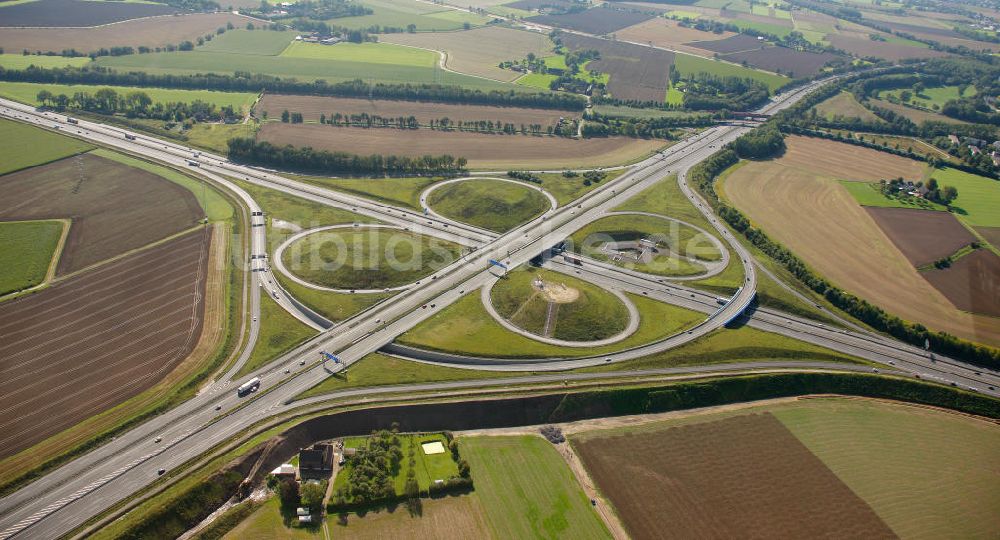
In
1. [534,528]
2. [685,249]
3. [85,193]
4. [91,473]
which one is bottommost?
[534,528]

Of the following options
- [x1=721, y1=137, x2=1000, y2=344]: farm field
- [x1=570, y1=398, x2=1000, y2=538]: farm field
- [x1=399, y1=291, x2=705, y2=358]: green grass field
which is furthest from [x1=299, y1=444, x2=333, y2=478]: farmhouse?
[x1=721, y1=137, x2=1000, y2=344]: farm field

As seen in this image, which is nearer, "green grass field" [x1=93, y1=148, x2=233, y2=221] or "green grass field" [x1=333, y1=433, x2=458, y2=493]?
Answer: "green grass field" [x1=333, y1=433, x2=458, y2=493]

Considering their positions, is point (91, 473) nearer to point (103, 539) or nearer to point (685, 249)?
point (103, 539)

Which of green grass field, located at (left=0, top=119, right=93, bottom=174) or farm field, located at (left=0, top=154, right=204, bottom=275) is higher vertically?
green grass field, located at (left=0, top=119, right=93, bottom=174)

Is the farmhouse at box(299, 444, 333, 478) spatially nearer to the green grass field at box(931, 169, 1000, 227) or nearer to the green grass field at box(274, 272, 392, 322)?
the green grass field at box(274, 272, 392, 322)

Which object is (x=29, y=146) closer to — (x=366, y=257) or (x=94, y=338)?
→ (x=94, y=338)

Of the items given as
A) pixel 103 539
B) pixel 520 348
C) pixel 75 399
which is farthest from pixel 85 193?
pixel 520 348

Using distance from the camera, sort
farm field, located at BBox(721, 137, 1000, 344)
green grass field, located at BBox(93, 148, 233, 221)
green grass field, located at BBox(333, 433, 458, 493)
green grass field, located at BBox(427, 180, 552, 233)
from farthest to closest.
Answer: green grass field, located at BBox(427, 180, 552, 233) < green grass field, located at BBox(93, 148, 233, 221) < farm field, located at BBox(721, 137, 1000, 344) < green grass field, located at BBox(333, 433, 458, 493)
